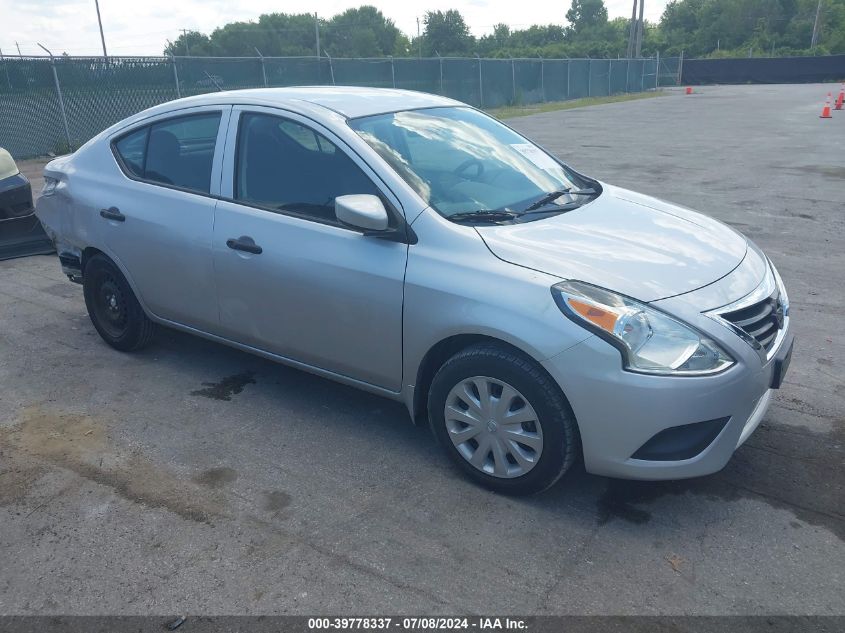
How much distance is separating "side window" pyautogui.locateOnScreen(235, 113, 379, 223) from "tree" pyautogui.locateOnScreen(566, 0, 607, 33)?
119 m

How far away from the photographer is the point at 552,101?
118ft

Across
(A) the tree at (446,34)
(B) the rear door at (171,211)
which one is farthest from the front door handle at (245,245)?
(A) the tree at (446,34)

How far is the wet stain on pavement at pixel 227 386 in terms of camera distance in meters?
4.46

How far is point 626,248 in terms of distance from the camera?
11.1 ft

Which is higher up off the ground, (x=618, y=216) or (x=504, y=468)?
(x=618, y=216)

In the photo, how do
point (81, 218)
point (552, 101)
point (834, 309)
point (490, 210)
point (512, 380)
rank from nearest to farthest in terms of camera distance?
point (512, 380) → point (490, 210) → point (81, 218) → point (834, 309) → point (552, 101)

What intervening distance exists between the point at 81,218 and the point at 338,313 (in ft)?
7.56

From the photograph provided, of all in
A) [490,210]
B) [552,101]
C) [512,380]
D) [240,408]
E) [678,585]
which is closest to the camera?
[678,585]

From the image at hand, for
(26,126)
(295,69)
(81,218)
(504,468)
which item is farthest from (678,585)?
(295,69)

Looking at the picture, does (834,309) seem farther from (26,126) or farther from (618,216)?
(26,126)

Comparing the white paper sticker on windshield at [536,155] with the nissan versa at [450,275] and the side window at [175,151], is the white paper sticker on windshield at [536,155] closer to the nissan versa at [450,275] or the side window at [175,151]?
the nissan versa at [450,275]

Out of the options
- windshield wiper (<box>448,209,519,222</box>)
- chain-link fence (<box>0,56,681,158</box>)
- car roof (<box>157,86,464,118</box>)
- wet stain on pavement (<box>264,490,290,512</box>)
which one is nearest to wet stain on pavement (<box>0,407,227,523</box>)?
wet stain on pavement (<box>264,490,290,512</box>)

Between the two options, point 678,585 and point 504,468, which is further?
point 504,468

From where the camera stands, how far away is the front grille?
310cm
